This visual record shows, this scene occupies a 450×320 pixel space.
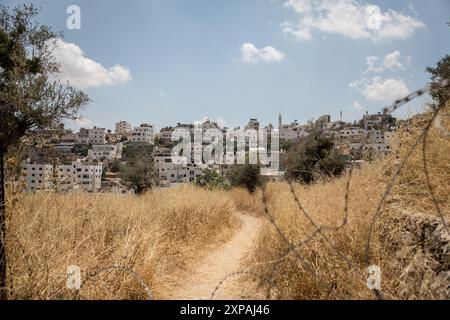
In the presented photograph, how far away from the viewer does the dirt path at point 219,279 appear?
4.72 metres

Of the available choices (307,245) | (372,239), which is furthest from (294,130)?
(372,239)

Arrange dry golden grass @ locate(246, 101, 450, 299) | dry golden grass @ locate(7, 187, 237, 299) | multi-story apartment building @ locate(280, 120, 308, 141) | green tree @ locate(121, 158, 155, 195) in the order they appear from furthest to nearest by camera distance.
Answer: green tree @ locate(121, 158, 155, 195)
multi-story apartment building @ locate(280, 120, 308, 141)
dry golden grass @ locate(7, 187, 237, 299)
dry golden grass @ locate(246, 101, 450, 299)

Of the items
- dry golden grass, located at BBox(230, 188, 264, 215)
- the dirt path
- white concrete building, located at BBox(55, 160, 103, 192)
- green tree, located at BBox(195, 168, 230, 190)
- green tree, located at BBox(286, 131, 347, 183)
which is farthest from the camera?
green tree, located at BBox(195, 168, 230, 190)

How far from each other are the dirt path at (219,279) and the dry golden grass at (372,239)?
352mm

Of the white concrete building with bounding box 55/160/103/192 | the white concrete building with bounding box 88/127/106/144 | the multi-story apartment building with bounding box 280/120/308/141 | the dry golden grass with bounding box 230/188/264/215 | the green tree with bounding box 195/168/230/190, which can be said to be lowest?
the dry golden grass with bounding box 230/188/264/215

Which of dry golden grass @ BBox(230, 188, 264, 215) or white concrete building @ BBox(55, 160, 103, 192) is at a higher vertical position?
white concrete building @ BBox(55, 160, 103, 192)

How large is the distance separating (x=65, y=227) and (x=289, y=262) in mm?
2822

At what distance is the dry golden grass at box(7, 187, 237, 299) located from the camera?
3.28m

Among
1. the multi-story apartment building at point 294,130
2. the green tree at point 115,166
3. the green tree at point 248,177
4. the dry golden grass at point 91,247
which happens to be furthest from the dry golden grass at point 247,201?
the green tree at point 115,166

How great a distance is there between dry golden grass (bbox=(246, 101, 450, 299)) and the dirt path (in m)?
0.35

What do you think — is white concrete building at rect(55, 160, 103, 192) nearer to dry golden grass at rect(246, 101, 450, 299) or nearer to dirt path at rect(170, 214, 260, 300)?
dirt path at rect(170, 214, 260, 300)

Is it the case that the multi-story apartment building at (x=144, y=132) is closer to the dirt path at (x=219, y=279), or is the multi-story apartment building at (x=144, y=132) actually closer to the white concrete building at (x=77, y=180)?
the white concrete building at (x=77, y=180)

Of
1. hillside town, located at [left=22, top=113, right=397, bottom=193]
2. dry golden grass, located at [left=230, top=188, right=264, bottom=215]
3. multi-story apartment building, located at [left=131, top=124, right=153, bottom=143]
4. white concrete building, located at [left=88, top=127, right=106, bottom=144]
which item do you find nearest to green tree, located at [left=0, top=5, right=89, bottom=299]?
hillside town, located at [left=22, top=113, right=397, bottom=193]

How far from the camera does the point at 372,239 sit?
3963 millimetres
